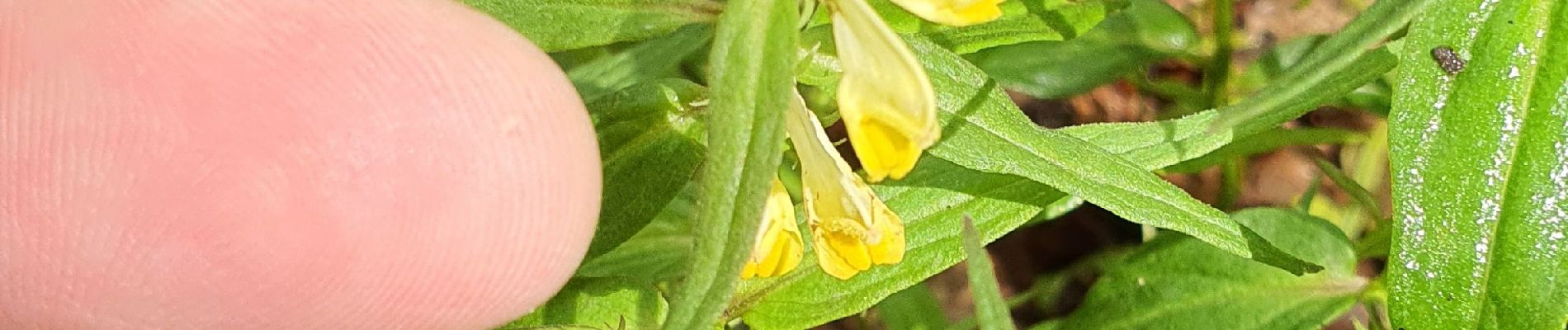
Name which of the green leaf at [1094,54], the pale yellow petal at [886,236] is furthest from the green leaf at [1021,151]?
the green leaf at [1094,54]

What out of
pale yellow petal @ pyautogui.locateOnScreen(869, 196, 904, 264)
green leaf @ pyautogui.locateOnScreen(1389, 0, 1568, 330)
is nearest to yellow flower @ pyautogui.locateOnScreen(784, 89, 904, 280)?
pale yellow petal @ pyautogui.locateOnScreen(869, 196, 904, 264)

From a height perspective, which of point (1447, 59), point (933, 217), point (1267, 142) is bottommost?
point (1267, 142)

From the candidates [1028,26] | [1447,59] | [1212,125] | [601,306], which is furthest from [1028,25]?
[601,306]

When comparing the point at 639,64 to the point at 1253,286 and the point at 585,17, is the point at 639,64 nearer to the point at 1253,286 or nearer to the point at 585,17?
the point at 585,17

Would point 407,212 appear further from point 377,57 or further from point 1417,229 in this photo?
point 1417,229

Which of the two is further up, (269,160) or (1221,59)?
(269,160)

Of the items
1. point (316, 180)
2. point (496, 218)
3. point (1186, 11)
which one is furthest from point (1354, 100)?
point (316, 180)

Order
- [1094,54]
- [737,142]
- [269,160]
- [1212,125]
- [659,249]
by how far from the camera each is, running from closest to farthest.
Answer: [737,142] < [269,160] < [1212,125] < [659,249] < [1094,54]

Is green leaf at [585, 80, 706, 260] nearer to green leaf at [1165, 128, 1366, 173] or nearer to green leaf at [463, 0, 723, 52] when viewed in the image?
green leaf at [463, 0, 723, 52]
